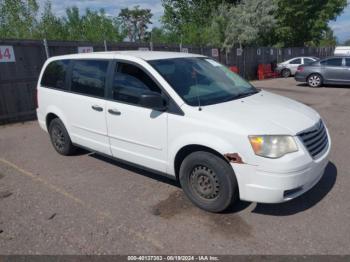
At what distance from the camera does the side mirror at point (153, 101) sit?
370 cm

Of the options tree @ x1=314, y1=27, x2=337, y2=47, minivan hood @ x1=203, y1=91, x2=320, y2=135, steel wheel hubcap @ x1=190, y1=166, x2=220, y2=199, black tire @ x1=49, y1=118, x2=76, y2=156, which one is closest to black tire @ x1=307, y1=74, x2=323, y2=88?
minivan hood @ x1=203, y1=91, x2=320, y2=135

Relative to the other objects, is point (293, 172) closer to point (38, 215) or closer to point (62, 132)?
point (38, 215)

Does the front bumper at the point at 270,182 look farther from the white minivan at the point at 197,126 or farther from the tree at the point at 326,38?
the tree at the point at 326,38

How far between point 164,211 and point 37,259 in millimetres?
1450

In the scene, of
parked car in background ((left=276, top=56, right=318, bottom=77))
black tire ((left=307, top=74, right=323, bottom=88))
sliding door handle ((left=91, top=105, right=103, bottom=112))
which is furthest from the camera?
parked car in background ((left=276, top=56, right=318, bottom=77))

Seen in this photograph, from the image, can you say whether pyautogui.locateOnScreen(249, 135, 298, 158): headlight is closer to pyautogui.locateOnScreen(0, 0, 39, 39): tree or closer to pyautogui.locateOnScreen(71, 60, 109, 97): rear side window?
pyautogui.locateOnScreen(71, 60, 109, 97): rear side window

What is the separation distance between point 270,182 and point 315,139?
2.77ft

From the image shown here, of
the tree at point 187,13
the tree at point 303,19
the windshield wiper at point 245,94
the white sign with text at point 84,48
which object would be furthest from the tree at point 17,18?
the tree at point 303,19

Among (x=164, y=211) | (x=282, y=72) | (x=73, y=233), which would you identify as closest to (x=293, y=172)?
(x=164, y=211)

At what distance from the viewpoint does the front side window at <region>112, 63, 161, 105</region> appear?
163 inches

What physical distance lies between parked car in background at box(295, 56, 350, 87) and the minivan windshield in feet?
39.4

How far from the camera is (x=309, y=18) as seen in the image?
36.7m

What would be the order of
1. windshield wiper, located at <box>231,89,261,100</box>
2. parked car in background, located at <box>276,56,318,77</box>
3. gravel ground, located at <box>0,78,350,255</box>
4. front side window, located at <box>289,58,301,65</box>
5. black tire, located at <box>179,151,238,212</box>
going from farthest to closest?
1. front side window, located at <box>289,58,301,65</box>
2. parked car in background, located at <box>276,56,318,77</box>
3. windshield wiper, located at <box>231,89,261,100</box>
4. black tire, located at <box>179,151,238,212</box>
5. gravel ground, located at <box>0,78,350,255</box>

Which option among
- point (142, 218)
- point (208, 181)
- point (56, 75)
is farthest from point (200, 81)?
point (56, 75)
